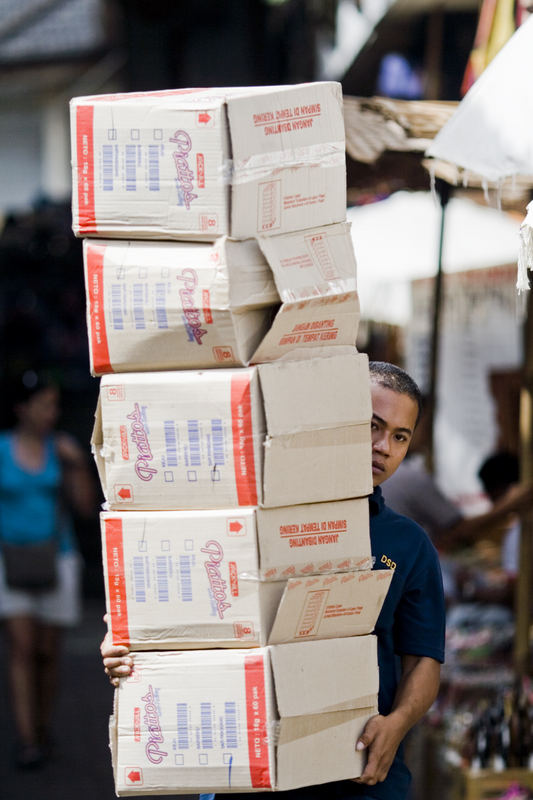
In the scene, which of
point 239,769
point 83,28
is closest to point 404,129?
point 239,769

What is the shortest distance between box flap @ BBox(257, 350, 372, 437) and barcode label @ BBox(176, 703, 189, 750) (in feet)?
2.12

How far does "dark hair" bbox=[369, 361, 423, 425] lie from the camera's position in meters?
3.18

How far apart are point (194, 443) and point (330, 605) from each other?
48cm

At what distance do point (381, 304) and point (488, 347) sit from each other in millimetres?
856

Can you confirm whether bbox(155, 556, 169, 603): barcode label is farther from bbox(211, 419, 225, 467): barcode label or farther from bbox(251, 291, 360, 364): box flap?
bbox(251, 291, 360, 364): box flap

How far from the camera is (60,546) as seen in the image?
692 centimetres

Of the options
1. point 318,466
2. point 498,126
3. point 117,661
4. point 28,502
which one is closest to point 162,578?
point 117,661

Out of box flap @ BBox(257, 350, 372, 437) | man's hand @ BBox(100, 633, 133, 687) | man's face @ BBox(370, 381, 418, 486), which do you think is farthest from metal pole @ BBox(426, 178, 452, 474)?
man's hand @ BBox(100, 633, 133, 687)

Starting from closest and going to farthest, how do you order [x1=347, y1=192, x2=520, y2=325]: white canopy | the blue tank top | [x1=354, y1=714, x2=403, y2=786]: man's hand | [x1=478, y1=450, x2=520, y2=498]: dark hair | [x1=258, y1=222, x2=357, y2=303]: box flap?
[x1=258, y1=222, x2=357, y2=303]: box flap < [x1=354, y1=714, x2=403, y2=786]: man's hand < [x1=478, y1=450, x2=520, y2=498]: dark hair < the blue tank top < [x1=347, y1=192, x2=520, y2=325]: white canopy

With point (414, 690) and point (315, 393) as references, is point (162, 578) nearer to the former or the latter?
point (315, 393)

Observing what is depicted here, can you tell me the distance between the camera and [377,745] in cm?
292

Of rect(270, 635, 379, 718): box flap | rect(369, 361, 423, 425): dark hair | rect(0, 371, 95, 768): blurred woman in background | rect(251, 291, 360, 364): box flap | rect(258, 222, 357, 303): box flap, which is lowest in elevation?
rect(0, 371, 95, 768): blurred woman in background

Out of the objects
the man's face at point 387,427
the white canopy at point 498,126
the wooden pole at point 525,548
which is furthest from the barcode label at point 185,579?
the wooden pole at point 525,548

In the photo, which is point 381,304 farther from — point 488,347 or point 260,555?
point 260,555
